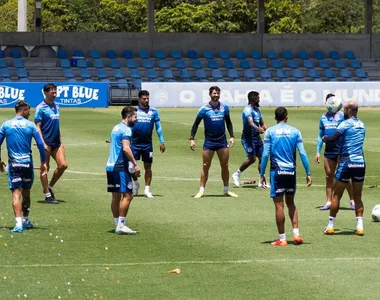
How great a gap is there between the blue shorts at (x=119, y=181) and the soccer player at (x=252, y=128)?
7.12 metres

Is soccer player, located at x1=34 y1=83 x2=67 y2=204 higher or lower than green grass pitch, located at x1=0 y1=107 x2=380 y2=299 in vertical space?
higher

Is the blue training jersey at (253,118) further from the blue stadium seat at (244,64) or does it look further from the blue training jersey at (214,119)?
the blue stadium seat at (244,64)

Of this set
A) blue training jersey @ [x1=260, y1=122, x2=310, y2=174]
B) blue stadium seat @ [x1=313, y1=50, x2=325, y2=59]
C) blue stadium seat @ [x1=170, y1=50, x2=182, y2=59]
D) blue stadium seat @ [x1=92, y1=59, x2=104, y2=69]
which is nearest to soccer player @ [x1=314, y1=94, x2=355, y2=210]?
blue training jersey @ [x1=260, y1=122, x2=310, y2=174]

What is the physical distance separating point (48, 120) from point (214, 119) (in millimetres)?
3361

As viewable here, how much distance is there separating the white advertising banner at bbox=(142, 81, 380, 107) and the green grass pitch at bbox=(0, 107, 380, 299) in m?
28.5

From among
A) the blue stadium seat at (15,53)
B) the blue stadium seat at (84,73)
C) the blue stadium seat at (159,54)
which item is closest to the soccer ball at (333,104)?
the blue stadium seat at (84,73)

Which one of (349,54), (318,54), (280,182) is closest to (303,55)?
(318,54)

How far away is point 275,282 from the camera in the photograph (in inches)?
535

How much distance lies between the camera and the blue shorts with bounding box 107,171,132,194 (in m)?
17.2

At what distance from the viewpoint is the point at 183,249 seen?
16.0 meters

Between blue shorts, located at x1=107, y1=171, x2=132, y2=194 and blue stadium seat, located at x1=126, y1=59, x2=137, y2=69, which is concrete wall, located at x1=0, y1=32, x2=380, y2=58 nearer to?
blue stadium seat, located at x1=126, y1=59, x2=137, y2=69

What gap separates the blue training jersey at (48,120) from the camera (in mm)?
21391

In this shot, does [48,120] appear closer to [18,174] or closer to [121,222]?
[18,174]

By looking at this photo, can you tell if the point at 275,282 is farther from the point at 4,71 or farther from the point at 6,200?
the point at 4,71
